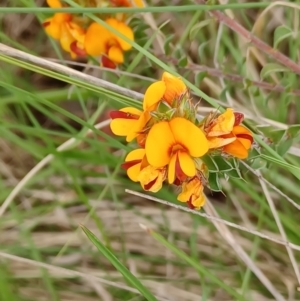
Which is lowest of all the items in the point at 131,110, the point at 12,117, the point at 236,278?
the point at 236,278

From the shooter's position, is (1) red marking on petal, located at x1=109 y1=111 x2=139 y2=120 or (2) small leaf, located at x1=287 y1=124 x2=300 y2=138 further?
(2) small leaf, located at x1=287 y1=124 x2=300 y2=138

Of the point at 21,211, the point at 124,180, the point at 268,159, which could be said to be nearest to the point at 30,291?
the point at 21,211

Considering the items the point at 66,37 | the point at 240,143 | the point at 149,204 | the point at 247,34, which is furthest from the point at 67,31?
the point at 149,204

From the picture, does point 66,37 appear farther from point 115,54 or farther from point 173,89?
point 173,89

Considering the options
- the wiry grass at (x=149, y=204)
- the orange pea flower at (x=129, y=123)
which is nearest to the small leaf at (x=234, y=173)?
the orange pea flower at (x=129, y=123)

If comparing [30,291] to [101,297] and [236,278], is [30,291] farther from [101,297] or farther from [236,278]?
[236,278]

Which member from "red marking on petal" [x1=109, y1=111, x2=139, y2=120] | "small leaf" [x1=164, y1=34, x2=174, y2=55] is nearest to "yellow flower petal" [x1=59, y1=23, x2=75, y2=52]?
"small leaf" [x1=164, y1=34, x2=174, y2=55]

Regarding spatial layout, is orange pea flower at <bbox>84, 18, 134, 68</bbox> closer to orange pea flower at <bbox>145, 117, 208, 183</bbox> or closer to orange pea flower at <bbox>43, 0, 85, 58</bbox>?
orange pea flower at <bbox>43, 0, 85, 58</bbox>
